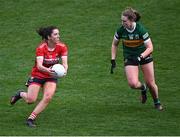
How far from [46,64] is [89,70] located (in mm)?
4511

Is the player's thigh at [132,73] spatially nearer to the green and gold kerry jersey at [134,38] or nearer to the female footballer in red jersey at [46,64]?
the green and gold kerry jersey at [134,38]

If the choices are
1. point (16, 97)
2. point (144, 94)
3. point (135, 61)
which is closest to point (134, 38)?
point (135, 61)

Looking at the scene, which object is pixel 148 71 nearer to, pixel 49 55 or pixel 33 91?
pixel 49 55

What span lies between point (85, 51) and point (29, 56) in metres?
1.54

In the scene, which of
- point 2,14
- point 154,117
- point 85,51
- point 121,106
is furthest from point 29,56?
point 154,117

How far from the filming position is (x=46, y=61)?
12.3 metres

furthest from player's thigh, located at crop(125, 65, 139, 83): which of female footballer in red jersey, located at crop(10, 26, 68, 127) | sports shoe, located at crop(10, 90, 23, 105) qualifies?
sports shoe, located at crop(10, 90, 23, 105)

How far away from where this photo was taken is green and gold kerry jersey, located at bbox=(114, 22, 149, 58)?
1306cm

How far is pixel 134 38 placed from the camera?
13156 millimetres

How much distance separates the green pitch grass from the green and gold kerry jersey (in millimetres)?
1219

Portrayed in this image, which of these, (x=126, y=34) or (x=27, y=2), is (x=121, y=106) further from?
(x=27, y=2)

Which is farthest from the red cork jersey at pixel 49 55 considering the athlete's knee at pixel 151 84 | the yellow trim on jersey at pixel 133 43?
the athlete's knee at pixel 151 84

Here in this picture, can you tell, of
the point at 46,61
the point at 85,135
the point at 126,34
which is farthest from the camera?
the point at 126,34

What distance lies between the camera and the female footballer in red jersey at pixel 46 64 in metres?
12.1
